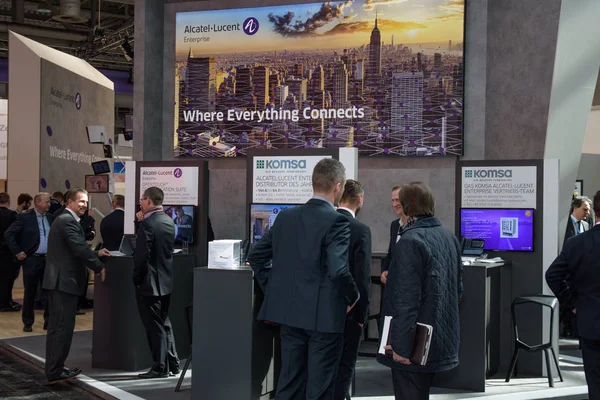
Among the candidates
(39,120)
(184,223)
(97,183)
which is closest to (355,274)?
(184,223)

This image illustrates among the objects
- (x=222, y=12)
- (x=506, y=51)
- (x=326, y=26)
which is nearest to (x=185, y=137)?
(x=222, y=12)

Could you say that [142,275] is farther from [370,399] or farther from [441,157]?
[441,157]

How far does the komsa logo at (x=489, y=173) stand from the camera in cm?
617

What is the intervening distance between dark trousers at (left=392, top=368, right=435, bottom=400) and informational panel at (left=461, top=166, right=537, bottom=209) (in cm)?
323

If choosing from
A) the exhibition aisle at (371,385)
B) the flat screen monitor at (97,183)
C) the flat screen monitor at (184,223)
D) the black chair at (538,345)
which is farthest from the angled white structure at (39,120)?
the black chair at (538,345)

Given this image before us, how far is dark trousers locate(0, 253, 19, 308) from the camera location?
31.0ft

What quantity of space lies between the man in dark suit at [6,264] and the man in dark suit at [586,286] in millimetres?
7385

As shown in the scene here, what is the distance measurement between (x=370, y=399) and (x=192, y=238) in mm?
2321

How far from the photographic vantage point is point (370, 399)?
507 cm

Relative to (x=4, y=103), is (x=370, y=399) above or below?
below

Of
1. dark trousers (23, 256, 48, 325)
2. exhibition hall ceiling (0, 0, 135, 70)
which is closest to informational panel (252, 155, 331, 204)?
dark trousers (23, 256, 48, 325)

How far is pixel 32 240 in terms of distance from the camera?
8570 mm

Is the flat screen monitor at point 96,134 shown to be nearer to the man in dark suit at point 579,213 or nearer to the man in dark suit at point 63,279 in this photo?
the man in dark suit at point 63,279

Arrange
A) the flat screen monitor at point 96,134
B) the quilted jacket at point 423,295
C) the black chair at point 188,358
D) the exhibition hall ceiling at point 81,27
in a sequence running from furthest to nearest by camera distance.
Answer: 1. the exhibition hall ceiling at point 81,27
2. the flat screen monitor at point 96,134
3. the black chair at point 188,358
4. the quilted jacket at point 423,295
